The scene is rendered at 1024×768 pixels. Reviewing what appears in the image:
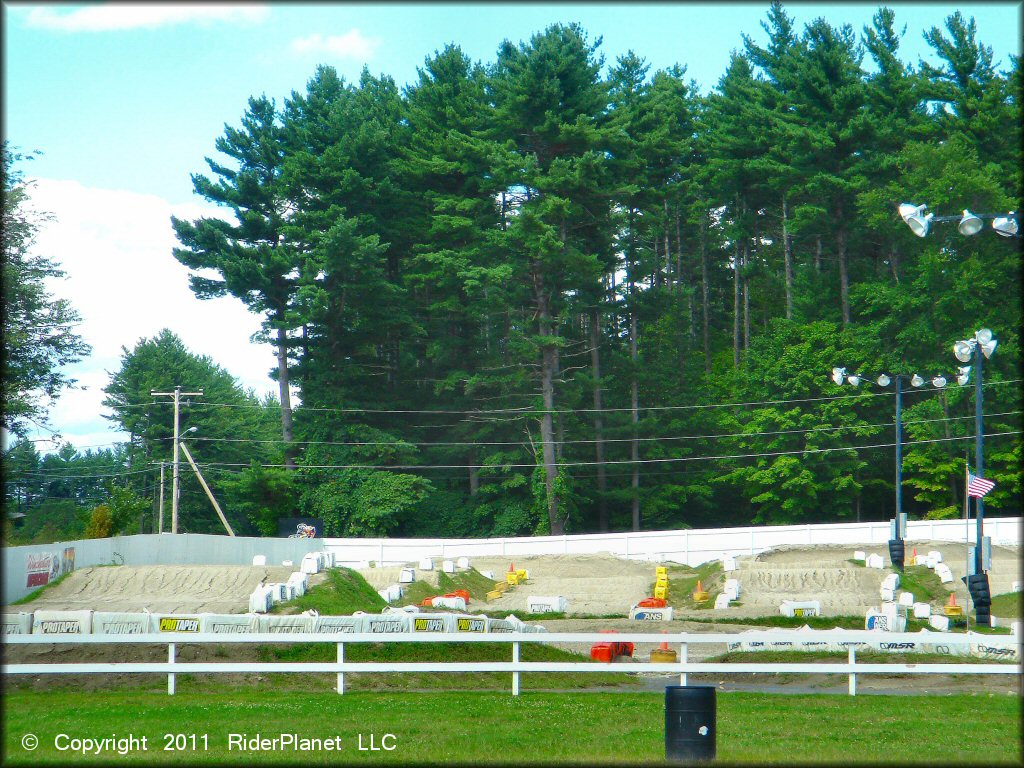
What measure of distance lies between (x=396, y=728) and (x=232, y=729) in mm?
1602

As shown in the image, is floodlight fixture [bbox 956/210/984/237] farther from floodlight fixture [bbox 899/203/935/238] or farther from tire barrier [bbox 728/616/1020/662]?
tire barrier [bbox 728/616/1020/662]

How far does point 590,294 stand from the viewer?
209 feet

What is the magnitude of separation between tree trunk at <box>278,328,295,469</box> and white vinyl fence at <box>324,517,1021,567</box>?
1155cm

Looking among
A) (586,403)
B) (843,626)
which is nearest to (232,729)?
(843,626)

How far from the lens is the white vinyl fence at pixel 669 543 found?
46750mm

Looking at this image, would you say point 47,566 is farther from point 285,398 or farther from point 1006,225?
point 1006,225

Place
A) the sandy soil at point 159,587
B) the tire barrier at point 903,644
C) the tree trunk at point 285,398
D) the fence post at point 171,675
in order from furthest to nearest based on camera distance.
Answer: the tree trunk at point 285,398
the sandy soil at point 159,587
the tire barrier at point 903,644
the fence post at point 171,675

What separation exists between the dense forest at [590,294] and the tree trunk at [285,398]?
0.14 meters

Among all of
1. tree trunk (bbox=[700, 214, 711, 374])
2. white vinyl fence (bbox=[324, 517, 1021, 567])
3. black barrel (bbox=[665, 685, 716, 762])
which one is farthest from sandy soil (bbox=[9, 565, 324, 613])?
tree trunk (bbox=[700, 214, 711, 374])

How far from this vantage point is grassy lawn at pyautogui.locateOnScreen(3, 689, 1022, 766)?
28.8ft

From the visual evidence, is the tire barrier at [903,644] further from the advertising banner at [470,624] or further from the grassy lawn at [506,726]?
the advertising banner at [470,624]

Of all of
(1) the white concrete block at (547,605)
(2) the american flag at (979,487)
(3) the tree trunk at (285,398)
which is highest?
(3) the tree trunk at (285,398)

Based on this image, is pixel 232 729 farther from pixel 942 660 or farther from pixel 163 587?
pixel 163 587

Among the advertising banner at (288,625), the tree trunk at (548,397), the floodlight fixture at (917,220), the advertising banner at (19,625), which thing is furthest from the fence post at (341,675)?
the tree trunk at (548,397)
